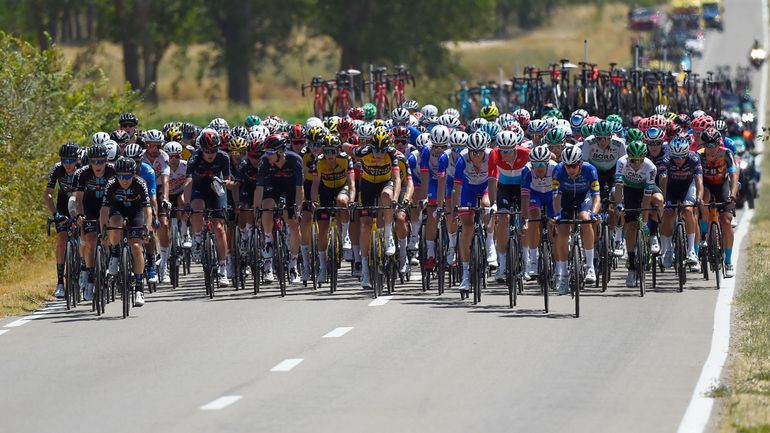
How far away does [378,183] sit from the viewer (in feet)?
65.6

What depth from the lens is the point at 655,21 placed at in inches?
3748

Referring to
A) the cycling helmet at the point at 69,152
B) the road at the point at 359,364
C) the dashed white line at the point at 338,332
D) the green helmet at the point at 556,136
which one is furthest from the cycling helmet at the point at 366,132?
the dashed white line at the point at 338,332

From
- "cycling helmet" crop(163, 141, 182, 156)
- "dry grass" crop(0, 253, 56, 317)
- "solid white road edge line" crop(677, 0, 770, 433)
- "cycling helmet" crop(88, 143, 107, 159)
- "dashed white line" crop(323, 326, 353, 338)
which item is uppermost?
"cycling helmet" crop(163, 141, 182, 156)

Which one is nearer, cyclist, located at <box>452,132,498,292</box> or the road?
the road

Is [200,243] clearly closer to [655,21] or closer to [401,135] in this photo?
[401,135]

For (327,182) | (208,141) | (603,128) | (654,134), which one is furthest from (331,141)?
(654,134)

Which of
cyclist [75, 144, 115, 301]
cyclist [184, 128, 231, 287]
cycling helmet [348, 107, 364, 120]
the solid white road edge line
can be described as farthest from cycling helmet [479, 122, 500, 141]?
cycling helmet [348, 107, 364, 120]

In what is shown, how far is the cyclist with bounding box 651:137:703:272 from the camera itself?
2022 centimetres

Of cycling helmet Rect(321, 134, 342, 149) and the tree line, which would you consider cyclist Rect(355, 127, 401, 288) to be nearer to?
cycling helmet Rect(321, 134, 342, 149)

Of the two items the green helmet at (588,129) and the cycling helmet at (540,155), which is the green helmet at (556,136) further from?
the cycling helmet at (540,155)

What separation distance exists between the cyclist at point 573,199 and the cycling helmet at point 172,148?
220 inches

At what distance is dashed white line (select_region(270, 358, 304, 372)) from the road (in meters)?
0.02

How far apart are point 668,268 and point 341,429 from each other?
11967 millimetres

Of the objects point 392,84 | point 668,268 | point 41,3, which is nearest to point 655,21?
point 41,3
